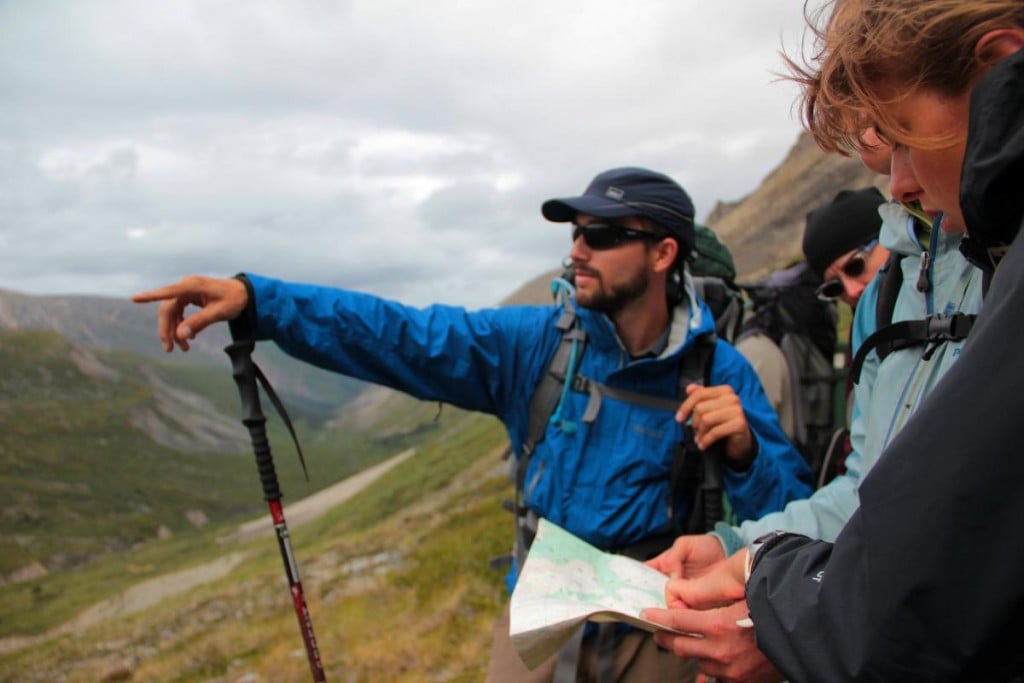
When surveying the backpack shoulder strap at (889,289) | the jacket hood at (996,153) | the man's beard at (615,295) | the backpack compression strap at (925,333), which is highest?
the jacket hood at (996,153)

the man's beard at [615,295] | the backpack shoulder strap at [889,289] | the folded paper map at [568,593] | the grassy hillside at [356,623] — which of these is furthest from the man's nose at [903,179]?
the grassy hillside at [356,623]

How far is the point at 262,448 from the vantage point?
12.0 feet

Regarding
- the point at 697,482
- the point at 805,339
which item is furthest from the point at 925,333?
the point at 805,339

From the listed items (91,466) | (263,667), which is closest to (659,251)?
(263,667)

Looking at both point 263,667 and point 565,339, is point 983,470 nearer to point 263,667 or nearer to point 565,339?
point 565,339

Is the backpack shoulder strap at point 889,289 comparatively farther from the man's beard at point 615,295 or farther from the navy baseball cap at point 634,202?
the navy baseball cap at point 634,202

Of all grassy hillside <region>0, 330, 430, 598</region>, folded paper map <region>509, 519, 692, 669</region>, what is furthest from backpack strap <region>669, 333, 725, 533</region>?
grassy hillside <region>0, 330, 430, 598</region>

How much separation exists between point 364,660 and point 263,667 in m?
2.97

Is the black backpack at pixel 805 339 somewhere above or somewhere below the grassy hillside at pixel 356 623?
above

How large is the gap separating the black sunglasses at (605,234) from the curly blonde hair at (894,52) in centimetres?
255

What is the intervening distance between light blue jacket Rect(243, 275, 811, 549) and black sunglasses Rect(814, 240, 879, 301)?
1798mm

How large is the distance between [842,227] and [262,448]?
4.62 meters

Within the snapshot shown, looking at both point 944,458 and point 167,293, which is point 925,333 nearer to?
point 944,458

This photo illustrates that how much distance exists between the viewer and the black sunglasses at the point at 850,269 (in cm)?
568
